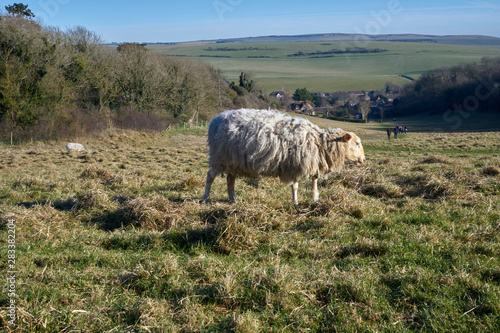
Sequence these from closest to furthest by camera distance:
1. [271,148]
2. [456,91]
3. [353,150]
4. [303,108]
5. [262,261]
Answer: [262,261]
[271,148]
[353,150]
[456,91]
[303,108]

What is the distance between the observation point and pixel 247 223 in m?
6.52

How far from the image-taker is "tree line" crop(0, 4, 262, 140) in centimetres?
2834

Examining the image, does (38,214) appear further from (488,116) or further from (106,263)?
(488,116)

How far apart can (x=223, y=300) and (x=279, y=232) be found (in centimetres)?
239

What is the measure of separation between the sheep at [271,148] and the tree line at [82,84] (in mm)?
24647

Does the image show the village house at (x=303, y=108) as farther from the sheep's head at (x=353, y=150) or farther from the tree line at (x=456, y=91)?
the sheep's head at (x=353, y=150)

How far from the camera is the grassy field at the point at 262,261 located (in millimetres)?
4066

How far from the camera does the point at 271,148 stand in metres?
8.55

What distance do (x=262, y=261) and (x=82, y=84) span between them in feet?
117

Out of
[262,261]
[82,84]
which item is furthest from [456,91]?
[262,261]

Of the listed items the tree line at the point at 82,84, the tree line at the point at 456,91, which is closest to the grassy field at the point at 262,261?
the tree line at the point at 82,84

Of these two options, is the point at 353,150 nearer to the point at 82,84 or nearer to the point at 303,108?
the point at 82,84

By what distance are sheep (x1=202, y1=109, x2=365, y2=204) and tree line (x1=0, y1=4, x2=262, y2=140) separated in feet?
80.9

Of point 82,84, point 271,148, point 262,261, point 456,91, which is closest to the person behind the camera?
point 262,261
